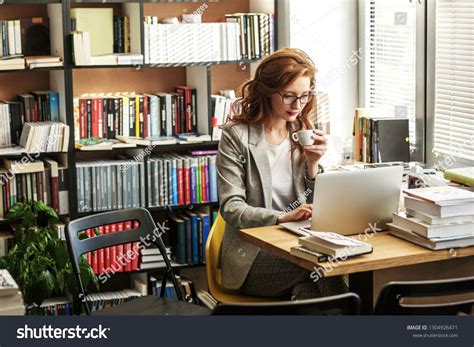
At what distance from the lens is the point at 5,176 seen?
4.89 m

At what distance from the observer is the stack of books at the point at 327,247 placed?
3139 mm

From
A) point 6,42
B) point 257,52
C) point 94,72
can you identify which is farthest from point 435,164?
point 6,42

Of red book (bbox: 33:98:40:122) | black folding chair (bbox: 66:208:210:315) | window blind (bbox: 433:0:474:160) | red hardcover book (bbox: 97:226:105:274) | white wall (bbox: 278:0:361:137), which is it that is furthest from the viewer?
white wall (bbox: 278:0:361:137)

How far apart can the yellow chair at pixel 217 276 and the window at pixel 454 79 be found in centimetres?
144

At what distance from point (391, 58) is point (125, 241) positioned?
2175 millimetres

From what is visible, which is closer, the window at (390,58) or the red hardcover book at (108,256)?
the window at (390,58)

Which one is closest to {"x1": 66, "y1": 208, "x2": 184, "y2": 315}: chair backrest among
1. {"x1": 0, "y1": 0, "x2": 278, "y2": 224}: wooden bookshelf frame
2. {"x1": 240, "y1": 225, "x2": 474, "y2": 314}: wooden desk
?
{"x1": 240, "y1": 225, "x2": 474, "y2": 314}: wooden desk

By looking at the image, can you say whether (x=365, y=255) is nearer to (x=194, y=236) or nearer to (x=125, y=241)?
(x=125, y=241)

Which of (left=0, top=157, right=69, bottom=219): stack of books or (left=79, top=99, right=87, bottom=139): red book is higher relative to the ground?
(left=79, top=99, right=87, bottom=139): red book

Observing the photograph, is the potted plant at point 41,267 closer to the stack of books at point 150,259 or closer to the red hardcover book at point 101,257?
the red hardcover book at point 101,257

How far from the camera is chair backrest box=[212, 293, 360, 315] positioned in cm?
246

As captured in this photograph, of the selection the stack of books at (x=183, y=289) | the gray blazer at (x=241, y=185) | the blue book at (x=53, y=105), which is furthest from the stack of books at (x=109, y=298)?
the gray blazer at (x=241, y=185)

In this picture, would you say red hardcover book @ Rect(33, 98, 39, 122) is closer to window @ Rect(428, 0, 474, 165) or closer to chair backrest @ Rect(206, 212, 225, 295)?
chair backrest @ Rect(206, 212, 225, 295)

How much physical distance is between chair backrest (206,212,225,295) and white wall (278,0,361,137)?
5.61 ft
